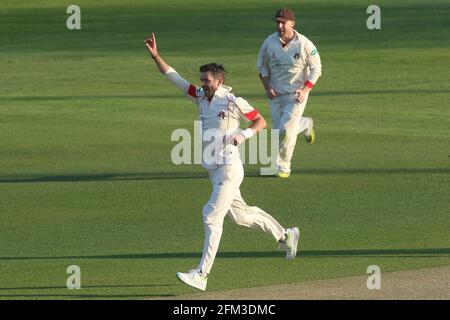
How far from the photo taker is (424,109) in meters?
29.2

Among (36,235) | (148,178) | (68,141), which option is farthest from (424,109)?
(36,235)

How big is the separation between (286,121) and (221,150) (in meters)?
6.54

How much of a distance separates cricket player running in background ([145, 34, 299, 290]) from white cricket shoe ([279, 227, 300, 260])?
0.17 metres

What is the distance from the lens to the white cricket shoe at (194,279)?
13016 millimetres

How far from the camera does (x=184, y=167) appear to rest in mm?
21531

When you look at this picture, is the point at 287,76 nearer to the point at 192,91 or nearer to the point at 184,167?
the point at 184,167

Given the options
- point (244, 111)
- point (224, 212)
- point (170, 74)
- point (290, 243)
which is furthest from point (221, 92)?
point (290, 243)

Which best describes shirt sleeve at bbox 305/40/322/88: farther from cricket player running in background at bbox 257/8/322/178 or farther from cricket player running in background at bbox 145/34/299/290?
cricket player running in background at bbox 145/34/299/290

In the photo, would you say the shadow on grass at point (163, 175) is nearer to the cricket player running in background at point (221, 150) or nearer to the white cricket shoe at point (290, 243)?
the white cricket shoe at point (290, 243)

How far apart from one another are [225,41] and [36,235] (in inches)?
1080

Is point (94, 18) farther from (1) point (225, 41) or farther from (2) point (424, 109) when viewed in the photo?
(2) point (424, 109)

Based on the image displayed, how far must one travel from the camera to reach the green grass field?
14.7 metres

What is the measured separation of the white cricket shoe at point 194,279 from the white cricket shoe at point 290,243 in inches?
61.7

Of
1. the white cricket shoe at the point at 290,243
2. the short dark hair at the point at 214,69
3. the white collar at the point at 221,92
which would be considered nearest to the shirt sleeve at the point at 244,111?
the white collar at the point at 221,92
